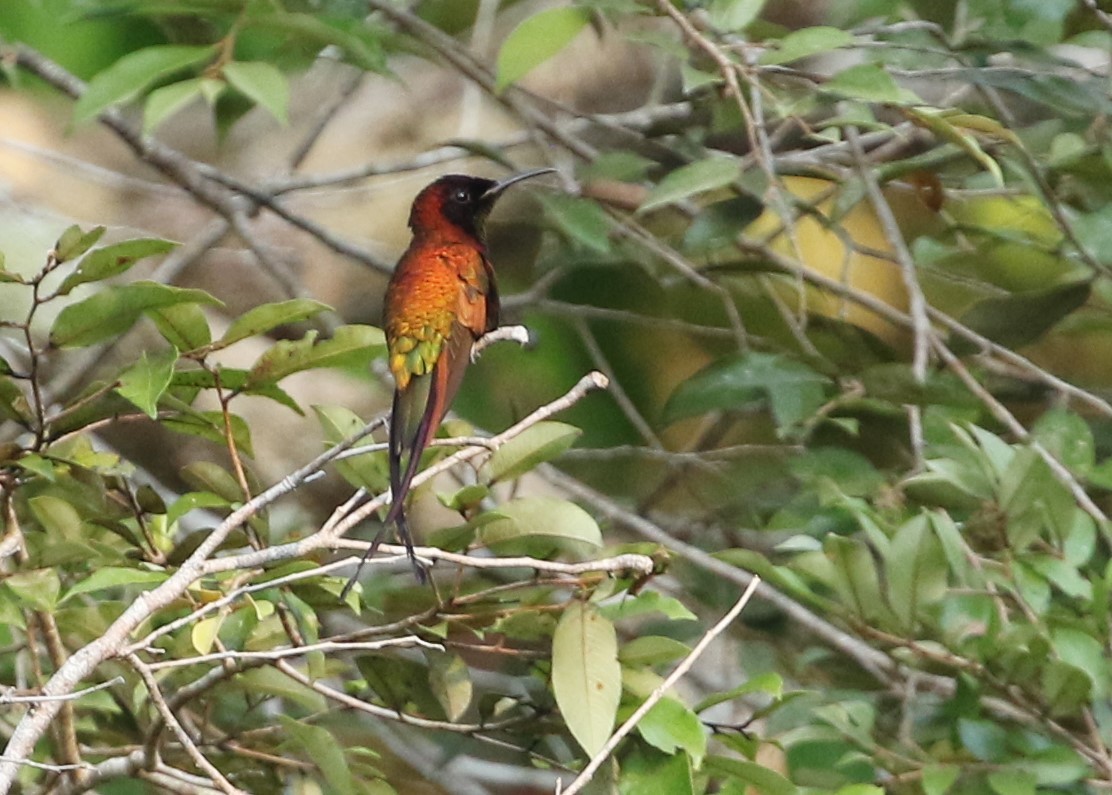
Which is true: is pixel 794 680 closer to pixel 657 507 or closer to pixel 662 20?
pixel 657 507

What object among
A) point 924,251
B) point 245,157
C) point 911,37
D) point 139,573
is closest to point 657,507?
point 924,251

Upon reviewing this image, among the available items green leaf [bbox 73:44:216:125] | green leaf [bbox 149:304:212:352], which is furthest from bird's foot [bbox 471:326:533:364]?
green leaf [bbox 73:44:216:125]

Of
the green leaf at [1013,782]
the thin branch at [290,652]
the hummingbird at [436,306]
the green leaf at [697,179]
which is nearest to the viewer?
the thin branch at [290,652]

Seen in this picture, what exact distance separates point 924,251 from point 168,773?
1.11 m

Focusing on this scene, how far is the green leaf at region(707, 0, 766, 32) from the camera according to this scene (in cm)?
137

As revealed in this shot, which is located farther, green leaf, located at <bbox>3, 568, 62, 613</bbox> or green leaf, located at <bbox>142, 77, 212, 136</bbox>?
green leaf, located at <bbox>142, 77, 212, 136</bbox>

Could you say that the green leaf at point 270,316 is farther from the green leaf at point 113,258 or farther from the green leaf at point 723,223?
the green leaf at point 723,223

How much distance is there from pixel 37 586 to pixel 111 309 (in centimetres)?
20

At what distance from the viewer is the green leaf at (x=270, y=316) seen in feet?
3.22

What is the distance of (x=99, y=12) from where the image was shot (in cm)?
155

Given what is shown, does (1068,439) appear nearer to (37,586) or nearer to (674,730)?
(674,730)

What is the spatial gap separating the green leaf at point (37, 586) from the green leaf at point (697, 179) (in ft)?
2.07

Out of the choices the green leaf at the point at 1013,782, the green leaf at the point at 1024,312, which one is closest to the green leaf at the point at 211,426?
the green leaf at the point at 1013,782

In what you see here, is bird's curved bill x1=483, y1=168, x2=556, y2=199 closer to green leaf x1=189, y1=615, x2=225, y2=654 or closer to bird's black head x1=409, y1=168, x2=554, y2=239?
bird's black head x1=409, y1=168, x2=554, y2=239
